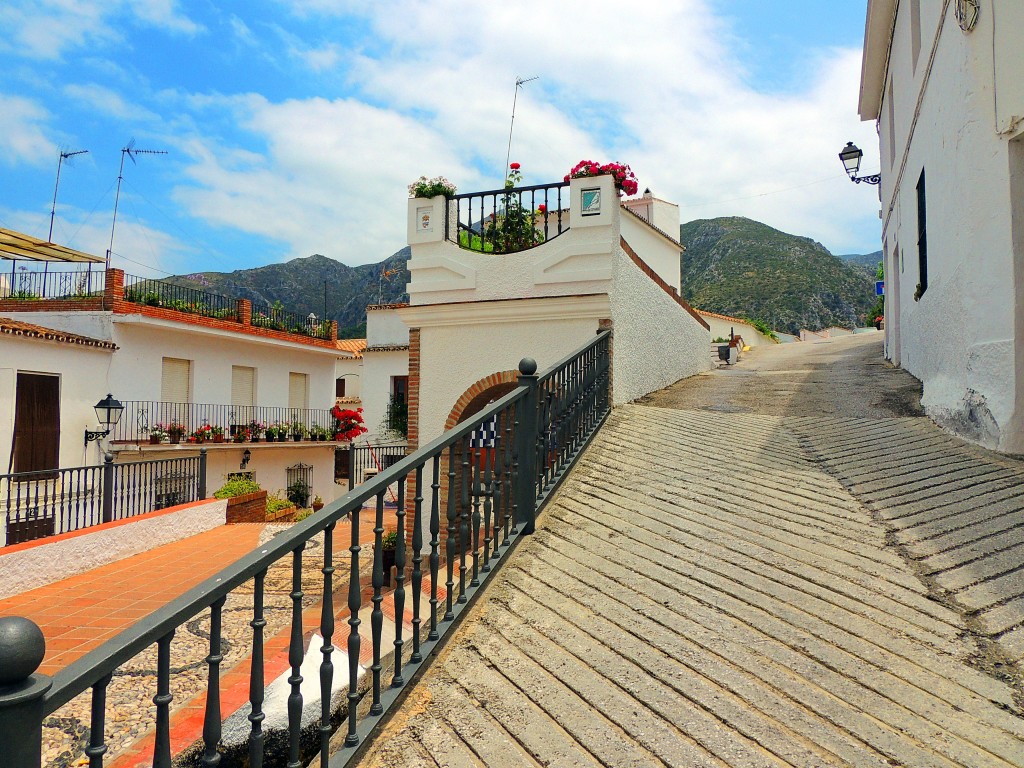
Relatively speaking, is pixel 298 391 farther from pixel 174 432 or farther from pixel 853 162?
pixel 853 162

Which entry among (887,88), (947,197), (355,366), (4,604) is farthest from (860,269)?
(4,604)

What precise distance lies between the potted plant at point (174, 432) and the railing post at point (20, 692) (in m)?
18.0

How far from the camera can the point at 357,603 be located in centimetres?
226

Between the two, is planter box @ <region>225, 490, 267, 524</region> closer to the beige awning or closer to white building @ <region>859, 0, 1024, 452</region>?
the beige awning

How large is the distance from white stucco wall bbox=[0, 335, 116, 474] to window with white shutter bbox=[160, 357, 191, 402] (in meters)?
1.81

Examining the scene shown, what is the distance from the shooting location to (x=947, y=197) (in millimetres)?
6211

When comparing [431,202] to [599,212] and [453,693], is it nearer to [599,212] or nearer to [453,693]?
[599,212]

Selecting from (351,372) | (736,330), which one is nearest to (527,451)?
(736,330)

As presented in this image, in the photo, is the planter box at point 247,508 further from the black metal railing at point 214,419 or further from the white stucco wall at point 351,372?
the white stucco wall at point 351,372

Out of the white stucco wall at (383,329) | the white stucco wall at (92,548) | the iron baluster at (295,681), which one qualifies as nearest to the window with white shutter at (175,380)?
the white stucco wall at (383,329)

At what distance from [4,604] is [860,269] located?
7904 centimetres

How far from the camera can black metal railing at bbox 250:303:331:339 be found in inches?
854

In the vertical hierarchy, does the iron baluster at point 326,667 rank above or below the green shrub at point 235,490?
above

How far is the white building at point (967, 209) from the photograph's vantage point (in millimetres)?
4469
